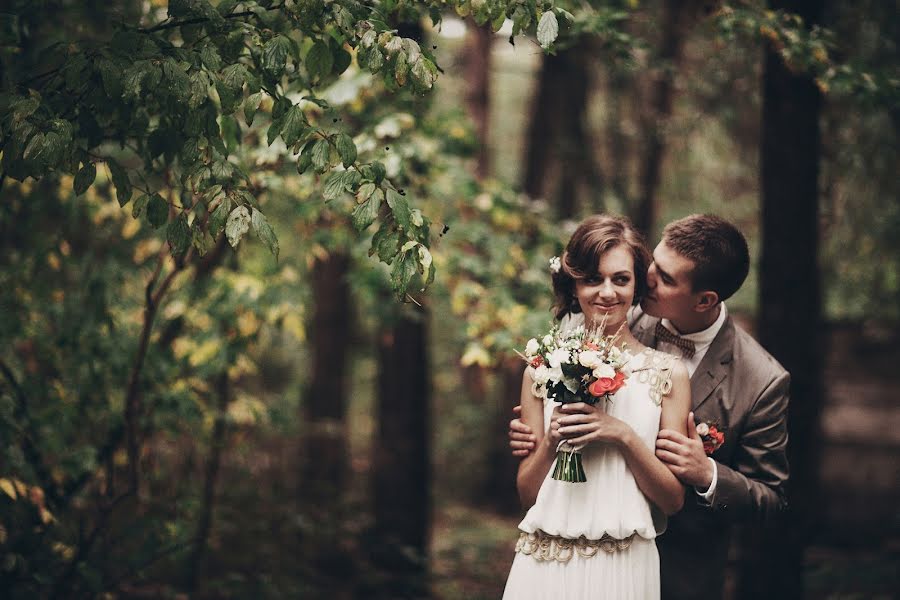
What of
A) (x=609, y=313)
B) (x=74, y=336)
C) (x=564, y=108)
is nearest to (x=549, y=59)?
(x=564, y=108)

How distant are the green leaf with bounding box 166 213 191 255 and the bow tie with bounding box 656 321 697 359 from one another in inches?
76.2

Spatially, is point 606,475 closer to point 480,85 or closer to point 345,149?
point 345,149

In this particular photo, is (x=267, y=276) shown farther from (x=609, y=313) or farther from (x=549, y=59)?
(x=549, y=59)

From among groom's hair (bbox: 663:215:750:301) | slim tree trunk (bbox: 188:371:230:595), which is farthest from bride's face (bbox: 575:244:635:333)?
slim tree trunk (bbox: 188:371:230:595)

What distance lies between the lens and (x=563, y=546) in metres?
2.89

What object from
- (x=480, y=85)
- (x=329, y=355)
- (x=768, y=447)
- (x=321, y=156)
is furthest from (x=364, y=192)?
(x=480, y=85)

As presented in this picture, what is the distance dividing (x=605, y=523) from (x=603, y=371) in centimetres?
59

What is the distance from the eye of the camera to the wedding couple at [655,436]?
9.27 ft

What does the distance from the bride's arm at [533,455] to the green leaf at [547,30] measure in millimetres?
1175

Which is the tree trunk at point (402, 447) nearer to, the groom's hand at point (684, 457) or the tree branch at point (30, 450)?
the tree branch at point (30, 450)

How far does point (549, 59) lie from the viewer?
31.6 feet

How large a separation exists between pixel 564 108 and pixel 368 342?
6.85m

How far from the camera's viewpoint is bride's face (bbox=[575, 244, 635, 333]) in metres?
2.92

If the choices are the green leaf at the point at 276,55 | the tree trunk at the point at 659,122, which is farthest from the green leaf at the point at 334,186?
the tree trunk at the point at 659,122
